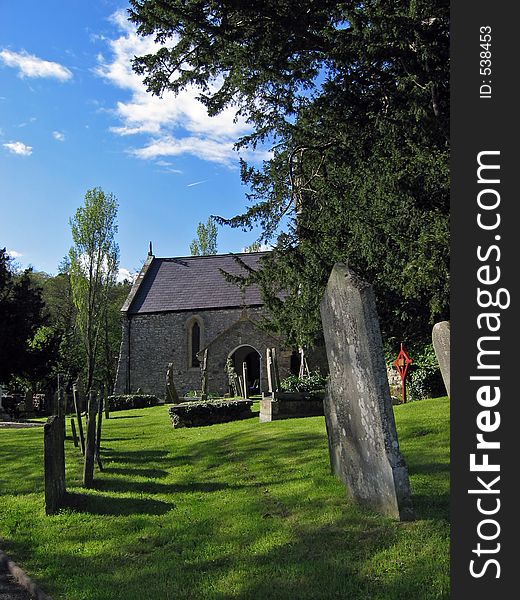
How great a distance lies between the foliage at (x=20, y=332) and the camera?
80.7 ft

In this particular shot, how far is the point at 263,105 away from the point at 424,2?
5.54m

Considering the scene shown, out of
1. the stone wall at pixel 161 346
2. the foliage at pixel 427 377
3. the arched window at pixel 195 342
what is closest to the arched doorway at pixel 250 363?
the stone wall at pixel 161 346

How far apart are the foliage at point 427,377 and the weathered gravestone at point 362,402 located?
454 inches

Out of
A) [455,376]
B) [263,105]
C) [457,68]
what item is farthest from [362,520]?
[263,105]

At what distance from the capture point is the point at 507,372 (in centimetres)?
396

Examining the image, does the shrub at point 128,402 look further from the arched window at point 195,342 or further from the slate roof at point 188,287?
the slate roof at point 188,287

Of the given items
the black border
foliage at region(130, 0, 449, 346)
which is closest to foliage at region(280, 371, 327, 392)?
foliage at region(130, 0, 449, 346)

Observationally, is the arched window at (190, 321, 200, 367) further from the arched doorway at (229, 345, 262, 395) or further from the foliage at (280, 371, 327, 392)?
the foliage at (280, 371, 327, 392)

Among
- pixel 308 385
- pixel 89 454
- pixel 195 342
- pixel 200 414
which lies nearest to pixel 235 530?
pixel 89 454

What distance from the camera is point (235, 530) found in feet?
19.8

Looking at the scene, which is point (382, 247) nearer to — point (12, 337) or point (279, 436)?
point (279, 436)

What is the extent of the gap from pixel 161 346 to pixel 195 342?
204 centimetres

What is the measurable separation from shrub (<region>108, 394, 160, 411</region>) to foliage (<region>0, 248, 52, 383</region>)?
3.21 meters

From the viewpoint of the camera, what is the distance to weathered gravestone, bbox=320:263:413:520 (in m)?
5.70
